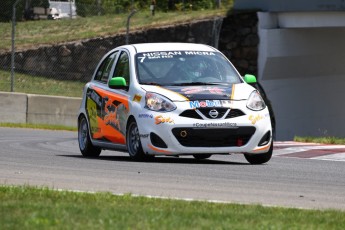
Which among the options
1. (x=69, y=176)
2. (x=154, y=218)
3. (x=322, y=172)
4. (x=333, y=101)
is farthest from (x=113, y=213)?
(x=333, y=101)

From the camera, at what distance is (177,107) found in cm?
1395

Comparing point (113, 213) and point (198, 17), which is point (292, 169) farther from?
point (198, 17)

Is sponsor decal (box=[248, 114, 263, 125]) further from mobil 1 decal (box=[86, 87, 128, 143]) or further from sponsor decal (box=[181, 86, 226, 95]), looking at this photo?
mobil 1 decal (box=[86, 87, 128, 143])

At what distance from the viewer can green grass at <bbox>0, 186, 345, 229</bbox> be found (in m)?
7.71

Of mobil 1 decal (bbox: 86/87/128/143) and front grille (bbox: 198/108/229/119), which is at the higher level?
front grille (bbox: 198/108/229/119)

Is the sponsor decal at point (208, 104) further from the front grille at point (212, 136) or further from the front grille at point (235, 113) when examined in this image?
the front grille at point (212, 136)

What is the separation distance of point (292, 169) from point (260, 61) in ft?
55.5

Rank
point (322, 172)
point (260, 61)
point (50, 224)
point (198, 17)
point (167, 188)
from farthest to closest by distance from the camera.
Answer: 1. point (198, 17)
2. point (260, 61)
3. point (322, 172)
4. point (167, 188)
5. point (50, 224)

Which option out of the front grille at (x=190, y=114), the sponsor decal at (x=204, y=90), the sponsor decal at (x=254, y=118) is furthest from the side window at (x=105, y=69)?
the sponsor decal at (x=254, y=118)

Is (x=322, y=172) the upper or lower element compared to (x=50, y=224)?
lower

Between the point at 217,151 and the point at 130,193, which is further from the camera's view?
the point at 217,151

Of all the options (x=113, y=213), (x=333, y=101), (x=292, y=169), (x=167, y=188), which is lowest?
(x=333, y=101)

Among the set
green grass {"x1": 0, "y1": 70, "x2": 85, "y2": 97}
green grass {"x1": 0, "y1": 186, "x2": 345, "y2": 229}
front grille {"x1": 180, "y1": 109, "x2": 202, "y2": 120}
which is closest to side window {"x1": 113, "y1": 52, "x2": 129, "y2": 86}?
front grille {"x1": 180, "y1": 109, "x2": 202, "y2": 120}

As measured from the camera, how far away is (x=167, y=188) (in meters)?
10.9
